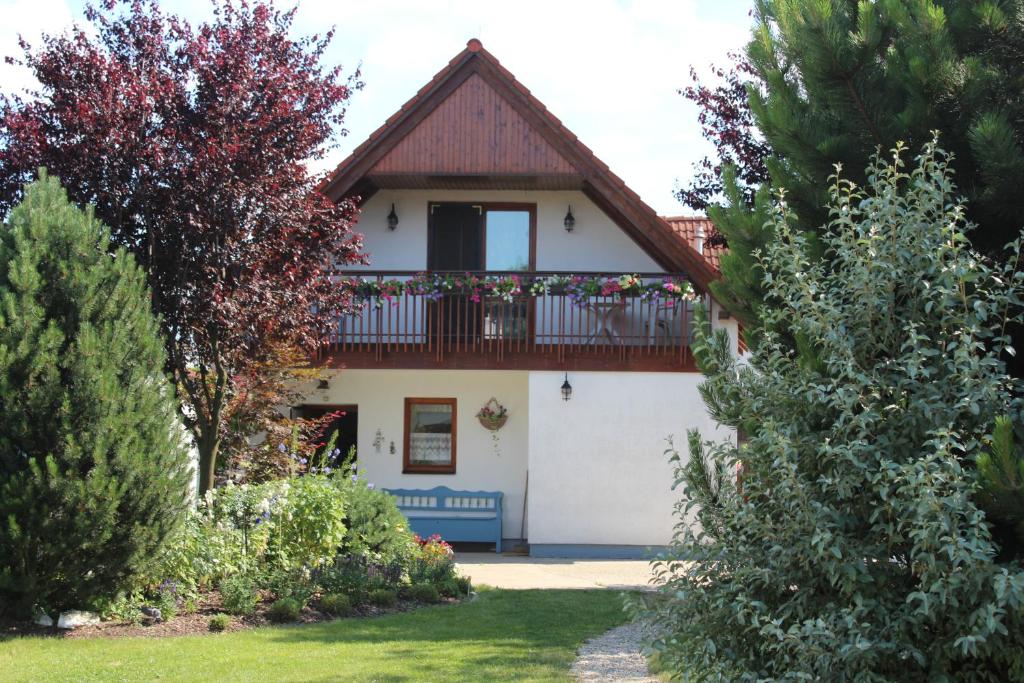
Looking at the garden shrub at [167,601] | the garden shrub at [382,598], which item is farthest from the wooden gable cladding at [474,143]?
the garden shrub at [167,601]

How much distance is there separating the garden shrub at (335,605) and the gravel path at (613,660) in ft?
8.22

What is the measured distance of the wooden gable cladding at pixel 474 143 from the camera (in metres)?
16.2

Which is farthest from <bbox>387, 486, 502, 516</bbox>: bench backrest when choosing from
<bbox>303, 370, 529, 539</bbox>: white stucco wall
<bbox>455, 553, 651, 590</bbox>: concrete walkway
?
<bbox>455, 553, 651, 590</bbox>: concrete walkway

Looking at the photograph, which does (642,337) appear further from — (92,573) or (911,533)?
(911,533)

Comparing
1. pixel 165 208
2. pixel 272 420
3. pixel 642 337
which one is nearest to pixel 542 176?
pixel 642 337

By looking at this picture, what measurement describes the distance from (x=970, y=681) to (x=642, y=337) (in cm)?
1169

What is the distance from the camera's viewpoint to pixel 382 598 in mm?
10266

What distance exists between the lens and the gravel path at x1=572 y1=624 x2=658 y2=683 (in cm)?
745

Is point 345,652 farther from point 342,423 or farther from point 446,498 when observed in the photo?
point 342,423

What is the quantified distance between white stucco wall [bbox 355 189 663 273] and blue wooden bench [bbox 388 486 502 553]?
3958mm

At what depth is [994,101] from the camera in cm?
535

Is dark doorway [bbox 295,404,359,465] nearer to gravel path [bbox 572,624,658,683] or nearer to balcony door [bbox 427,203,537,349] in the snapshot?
Answer: balcony door [bbox 427,203,537,349]

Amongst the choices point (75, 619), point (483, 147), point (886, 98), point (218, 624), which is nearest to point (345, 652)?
point (218, 624)

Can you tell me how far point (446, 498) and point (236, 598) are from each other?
7.73m
